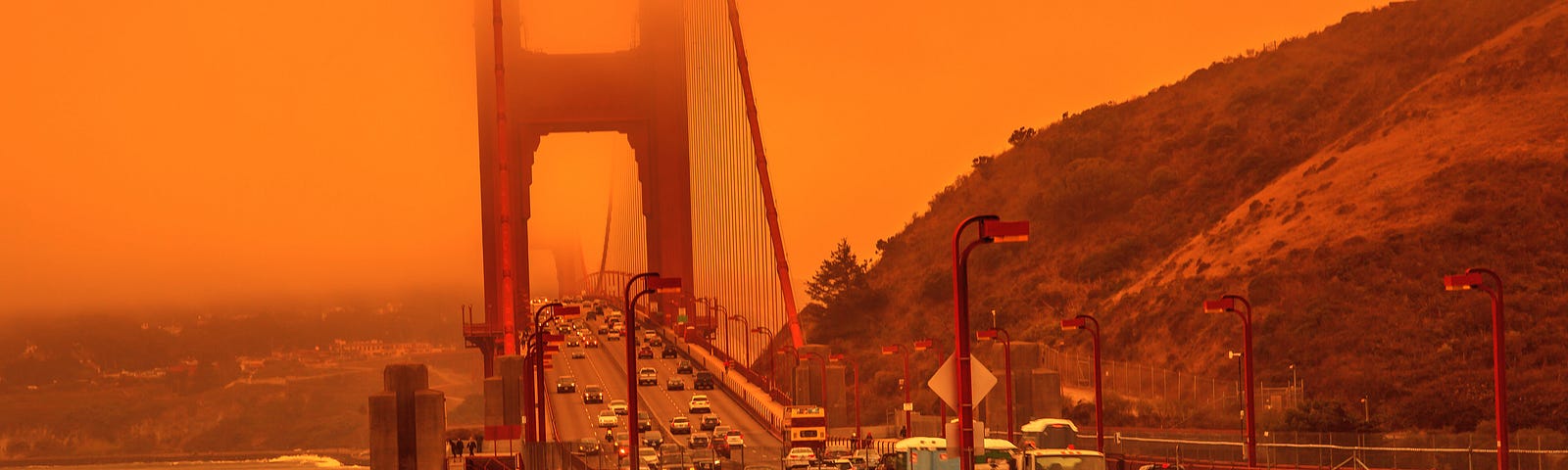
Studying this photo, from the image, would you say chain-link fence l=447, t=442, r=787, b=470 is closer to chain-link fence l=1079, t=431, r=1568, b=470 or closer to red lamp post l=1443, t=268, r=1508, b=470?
chain-link fence l=1079, t=431, r=1568, b=470

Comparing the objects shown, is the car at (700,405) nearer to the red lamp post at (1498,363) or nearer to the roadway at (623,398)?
the roadway at (623,398)

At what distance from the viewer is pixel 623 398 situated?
10469 cm

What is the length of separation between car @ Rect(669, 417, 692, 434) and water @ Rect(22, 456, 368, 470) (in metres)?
97.7

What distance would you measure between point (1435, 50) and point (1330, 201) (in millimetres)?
44131

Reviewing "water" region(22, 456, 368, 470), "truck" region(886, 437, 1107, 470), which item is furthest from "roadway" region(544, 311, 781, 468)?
"water" region(22, 456, 368, 470)

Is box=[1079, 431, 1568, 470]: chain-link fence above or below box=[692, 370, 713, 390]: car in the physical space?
below

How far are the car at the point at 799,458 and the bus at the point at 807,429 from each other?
8.20 meters

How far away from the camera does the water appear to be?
17650cm

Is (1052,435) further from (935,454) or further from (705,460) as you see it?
(705,460)

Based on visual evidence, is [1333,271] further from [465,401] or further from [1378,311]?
[465,401]

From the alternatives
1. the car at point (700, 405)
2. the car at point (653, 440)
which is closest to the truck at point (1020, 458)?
the car at point (653, 440)

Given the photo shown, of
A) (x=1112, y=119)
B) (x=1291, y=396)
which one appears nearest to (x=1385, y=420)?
(x=1291, y=396)

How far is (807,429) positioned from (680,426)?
12.9 metres

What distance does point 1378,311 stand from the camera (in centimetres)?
8419
